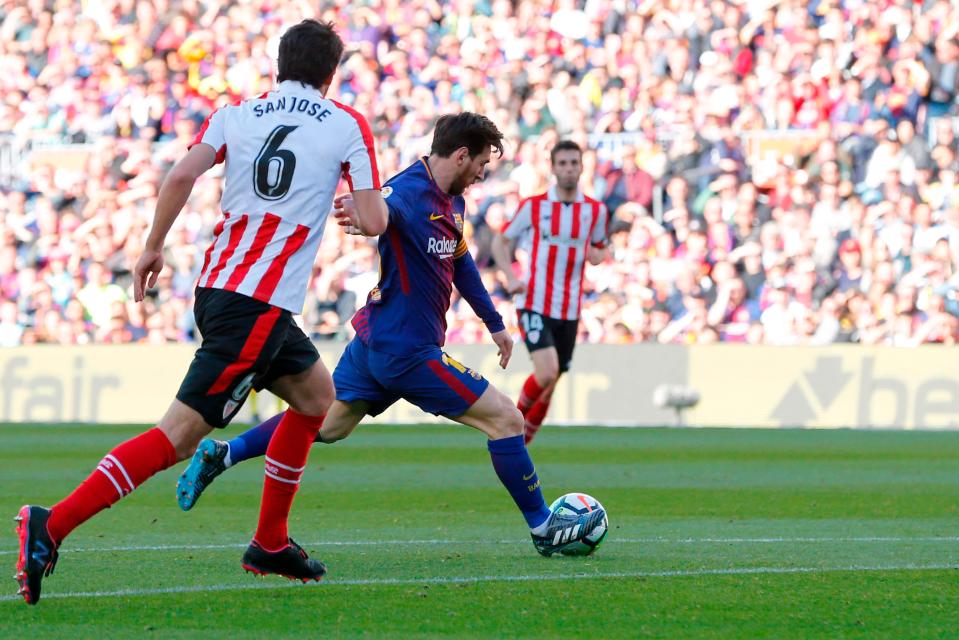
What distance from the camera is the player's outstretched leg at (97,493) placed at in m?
5.50

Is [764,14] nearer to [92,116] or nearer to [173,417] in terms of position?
[92,116]

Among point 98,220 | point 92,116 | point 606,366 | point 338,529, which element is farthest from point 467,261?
point 92,116

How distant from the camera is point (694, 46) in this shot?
21.7m

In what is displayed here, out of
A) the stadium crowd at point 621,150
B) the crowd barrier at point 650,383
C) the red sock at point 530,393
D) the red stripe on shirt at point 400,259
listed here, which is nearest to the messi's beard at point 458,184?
the red stripe on shirt at point 400,259

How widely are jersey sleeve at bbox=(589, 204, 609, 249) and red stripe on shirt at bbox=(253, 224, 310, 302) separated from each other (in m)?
7.81

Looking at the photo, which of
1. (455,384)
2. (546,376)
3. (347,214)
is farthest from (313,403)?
(546,376)

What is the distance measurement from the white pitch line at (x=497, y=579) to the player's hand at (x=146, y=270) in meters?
1.06

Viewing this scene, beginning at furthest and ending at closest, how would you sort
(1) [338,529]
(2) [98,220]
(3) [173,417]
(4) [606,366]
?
1. (2) [98,220]
2. (4) [606,366]
3. (1) [338,529]
4. (3) [173,417]

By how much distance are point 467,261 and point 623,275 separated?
12.3 meters

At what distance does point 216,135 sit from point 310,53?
0.45m

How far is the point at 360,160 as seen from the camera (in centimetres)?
603

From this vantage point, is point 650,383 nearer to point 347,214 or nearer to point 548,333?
point 548,333

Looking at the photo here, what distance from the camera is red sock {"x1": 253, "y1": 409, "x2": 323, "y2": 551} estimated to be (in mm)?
6527

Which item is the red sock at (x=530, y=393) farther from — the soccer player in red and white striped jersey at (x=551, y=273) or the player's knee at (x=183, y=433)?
the player's knee at (x=183, y=433)
